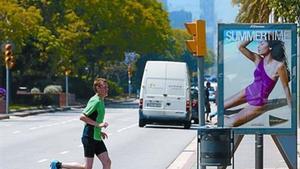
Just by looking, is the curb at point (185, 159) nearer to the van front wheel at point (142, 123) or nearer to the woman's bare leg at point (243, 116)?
the woman's bare leg at point (243, 116)

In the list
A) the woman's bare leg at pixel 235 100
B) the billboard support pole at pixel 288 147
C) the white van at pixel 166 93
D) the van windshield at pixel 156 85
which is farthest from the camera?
the van windshield at pixel 156 85

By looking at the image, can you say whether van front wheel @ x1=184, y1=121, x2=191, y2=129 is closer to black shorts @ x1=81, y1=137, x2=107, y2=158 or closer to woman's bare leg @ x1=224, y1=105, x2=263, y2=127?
woman's bare leg @ x1=224, y1=105, x2=263, y2=127

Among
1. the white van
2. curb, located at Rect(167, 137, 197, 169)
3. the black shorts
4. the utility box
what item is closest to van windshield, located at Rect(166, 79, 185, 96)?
the white van

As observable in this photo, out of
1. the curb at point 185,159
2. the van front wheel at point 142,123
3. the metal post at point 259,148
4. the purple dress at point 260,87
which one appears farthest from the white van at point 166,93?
the metal post at point 259,148

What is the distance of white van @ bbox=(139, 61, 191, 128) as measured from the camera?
33719mm

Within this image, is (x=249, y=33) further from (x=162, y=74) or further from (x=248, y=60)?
(x=162, y=74)

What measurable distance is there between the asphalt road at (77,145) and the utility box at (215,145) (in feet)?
17.2

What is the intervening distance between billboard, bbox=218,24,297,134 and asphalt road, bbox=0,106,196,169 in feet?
13.8

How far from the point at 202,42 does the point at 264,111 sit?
5.31ft

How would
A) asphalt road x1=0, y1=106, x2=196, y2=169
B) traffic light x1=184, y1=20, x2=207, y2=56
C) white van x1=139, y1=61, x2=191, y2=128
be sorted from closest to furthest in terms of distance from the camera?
traffic light x1=184, y1=20, x2=207, y2=56, asphalt road x1=0, y1=106, x2=196, y2=169, white van x1=139, y1=61, x2=191, y2=128

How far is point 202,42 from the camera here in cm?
1461

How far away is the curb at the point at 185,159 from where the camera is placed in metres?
18.3

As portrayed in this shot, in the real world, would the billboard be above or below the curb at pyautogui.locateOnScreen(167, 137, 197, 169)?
above

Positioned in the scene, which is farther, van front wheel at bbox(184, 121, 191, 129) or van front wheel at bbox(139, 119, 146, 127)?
van front wheel at bbox(139, 119, 146, 127)
